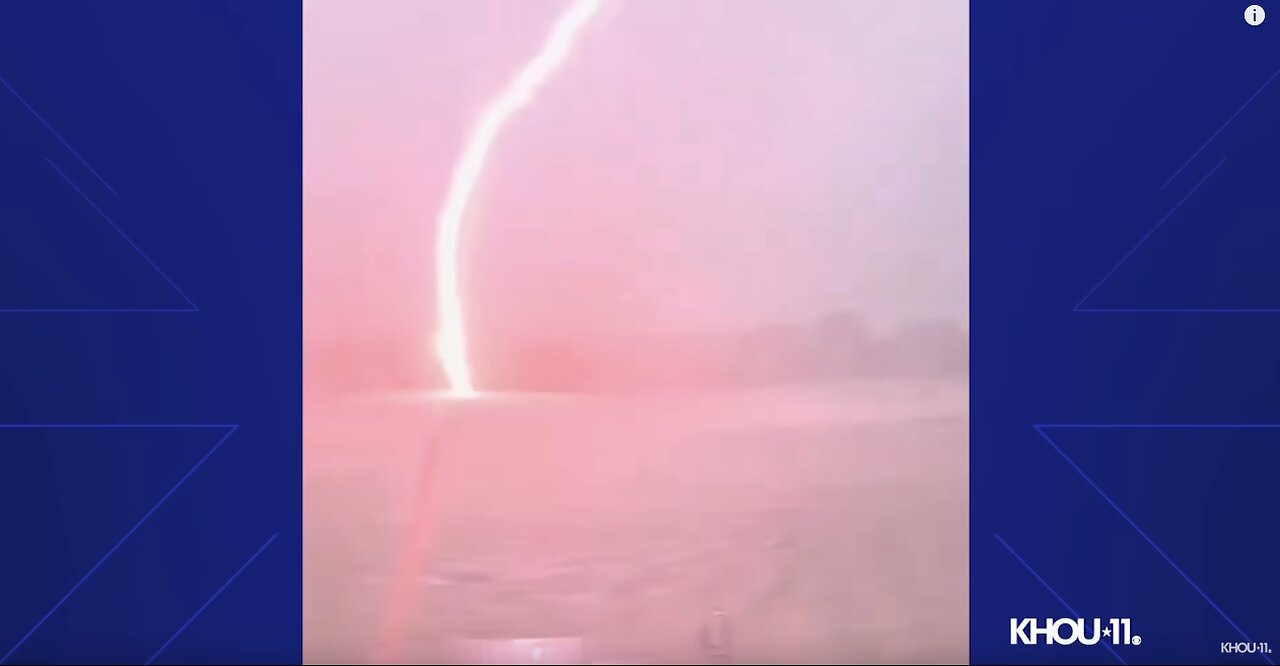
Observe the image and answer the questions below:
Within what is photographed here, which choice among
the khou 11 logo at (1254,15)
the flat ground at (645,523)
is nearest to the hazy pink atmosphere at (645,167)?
the flat ground at (645,523)

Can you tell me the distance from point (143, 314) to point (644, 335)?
0.76 meters

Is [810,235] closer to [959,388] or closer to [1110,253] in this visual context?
[959,388]

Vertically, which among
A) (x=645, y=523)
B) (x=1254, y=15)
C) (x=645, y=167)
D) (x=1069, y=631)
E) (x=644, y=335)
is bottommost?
(x=1069, y=631)

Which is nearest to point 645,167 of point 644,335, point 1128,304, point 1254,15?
point 644,335

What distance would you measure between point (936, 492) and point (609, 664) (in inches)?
22.6

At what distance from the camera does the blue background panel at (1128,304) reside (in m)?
1.45

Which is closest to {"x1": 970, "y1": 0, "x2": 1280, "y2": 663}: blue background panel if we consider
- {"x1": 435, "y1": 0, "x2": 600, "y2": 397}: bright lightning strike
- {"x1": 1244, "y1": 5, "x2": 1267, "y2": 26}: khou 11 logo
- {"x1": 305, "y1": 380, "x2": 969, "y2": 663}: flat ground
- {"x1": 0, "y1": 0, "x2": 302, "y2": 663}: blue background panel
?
{"x1": 1244, "y1": 5, "x2": 1267, "y2": 26}: khou 11 logo

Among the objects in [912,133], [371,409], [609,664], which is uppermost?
[912,133]

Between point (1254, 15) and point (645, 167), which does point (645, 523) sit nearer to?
point (645, 167)

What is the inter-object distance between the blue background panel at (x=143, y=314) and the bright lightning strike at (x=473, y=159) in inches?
8.8

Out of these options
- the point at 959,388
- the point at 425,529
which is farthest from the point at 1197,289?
the point at 425,529

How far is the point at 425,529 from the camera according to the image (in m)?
1.46

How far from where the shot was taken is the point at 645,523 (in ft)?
→ 4.81

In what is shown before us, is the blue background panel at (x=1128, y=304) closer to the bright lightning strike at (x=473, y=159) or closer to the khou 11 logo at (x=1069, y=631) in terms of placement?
the khou 11 logo at (x=1069, y=631)
